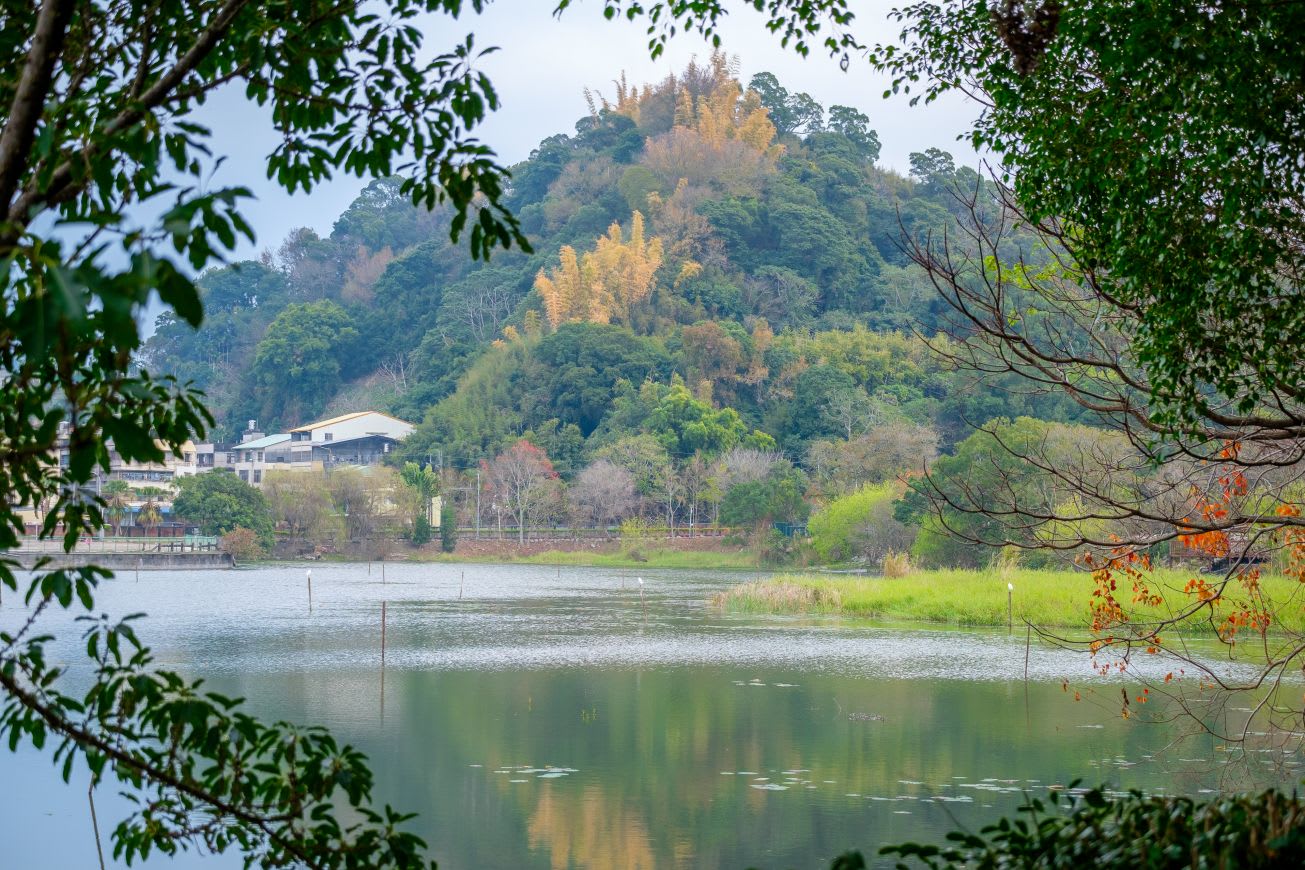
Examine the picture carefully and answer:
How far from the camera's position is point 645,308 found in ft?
171

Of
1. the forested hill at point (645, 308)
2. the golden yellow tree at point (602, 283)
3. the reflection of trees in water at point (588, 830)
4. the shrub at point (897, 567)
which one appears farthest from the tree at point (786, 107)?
Answer: the reflection of trees in water at point (588, 830)

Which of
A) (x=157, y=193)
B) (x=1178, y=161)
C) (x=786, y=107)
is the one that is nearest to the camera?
(x=157, y=193)

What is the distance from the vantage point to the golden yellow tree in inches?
2023

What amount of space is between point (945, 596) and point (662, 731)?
10.7 metres

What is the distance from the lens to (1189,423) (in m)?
3.93

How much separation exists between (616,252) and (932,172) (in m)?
18.8

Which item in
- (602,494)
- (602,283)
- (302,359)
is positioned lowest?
(602,494)

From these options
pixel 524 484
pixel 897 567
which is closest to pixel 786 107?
pixel 524 484

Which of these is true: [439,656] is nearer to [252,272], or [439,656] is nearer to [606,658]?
[606,658]

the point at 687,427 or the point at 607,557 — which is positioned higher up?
the point at 687,427

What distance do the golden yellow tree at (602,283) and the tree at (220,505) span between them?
16521mm

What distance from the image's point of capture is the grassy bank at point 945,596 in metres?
18.5

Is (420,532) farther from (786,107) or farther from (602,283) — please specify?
(786,107)

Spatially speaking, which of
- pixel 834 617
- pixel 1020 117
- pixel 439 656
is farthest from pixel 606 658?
pixel 1020 117
